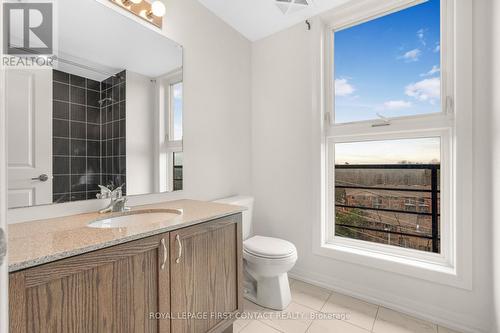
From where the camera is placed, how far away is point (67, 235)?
933 millimetres

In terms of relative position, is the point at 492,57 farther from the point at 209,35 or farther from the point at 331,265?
the point at 209,35

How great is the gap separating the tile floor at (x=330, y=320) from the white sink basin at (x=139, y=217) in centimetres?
91

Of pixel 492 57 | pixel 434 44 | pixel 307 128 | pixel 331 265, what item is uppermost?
pixel 434 44

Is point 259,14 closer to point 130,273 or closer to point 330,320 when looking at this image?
point 130,273

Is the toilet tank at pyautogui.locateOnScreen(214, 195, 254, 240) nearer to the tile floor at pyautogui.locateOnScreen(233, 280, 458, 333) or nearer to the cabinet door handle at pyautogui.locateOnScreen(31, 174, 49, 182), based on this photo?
the tile floor at pyautogui.locateOnScreen(233, 280, 458, 333)

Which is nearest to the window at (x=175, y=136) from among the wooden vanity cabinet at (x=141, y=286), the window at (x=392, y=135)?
the wooden vanity cabinet at (x=141, y=286)

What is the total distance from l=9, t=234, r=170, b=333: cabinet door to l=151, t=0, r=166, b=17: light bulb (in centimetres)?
146

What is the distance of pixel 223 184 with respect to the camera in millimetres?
2197

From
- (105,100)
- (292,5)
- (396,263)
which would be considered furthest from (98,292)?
(292,5)

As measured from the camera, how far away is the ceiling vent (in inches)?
76.6

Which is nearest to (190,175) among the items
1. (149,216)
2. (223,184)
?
(223,184)

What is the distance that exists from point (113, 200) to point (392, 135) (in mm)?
2032

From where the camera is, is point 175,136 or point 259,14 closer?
point 175,136

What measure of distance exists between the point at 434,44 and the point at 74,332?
2596 millimetres
